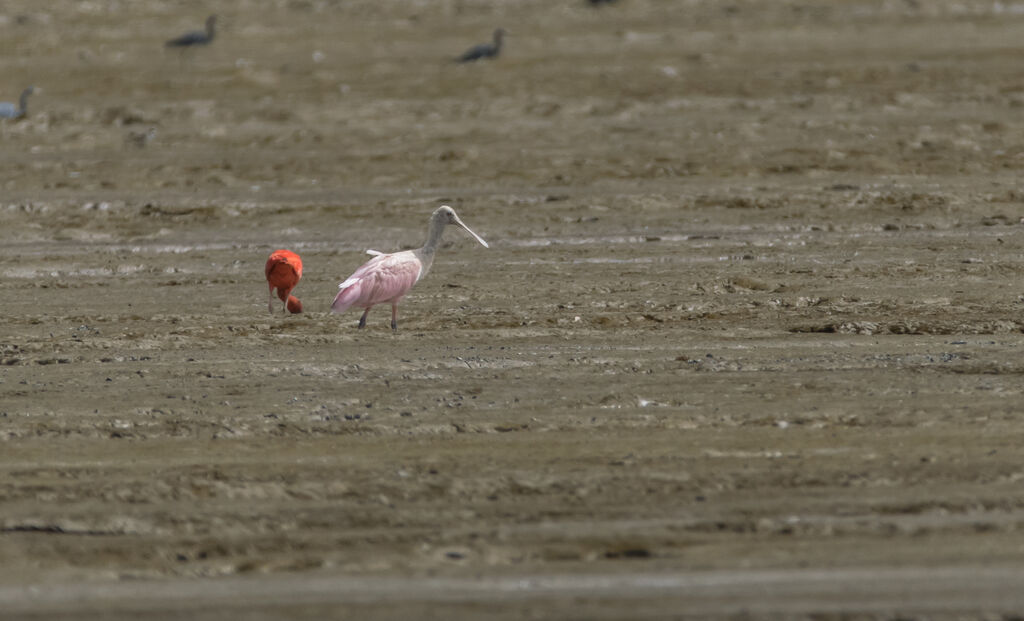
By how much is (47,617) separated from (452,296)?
5.40 metres

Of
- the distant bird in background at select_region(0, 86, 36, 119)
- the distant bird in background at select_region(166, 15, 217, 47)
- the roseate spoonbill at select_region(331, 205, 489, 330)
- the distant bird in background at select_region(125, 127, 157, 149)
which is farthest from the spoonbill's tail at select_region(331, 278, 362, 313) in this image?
the distant bird in background at select_region(166, 15, 217, 47)

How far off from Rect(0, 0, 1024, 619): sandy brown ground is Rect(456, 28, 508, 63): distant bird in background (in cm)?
Answer: 35

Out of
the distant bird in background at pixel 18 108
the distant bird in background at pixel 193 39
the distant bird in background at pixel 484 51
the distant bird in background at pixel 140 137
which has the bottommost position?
the distant bird in background at pixel 140 137

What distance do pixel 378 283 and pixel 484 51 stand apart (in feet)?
34.9

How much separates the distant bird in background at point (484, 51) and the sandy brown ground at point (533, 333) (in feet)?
1.15

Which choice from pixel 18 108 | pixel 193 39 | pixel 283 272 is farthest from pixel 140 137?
pixel 283 272

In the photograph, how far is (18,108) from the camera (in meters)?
17.9

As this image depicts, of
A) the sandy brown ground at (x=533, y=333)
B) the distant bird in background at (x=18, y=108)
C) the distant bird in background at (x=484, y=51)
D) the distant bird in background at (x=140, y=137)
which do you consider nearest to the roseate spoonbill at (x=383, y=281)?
the sandy brown ground at (x=533, y=333)

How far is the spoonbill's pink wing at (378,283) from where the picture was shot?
29.7 feet

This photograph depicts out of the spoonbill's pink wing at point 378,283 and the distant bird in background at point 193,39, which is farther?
the distant bird in background at point 193,39

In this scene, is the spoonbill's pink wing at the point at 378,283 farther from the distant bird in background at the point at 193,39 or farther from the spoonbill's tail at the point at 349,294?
the distant bird in background at the point at 193,39

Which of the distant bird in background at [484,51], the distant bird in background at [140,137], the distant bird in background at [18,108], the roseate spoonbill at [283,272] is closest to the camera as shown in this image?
the roseate spoonbill at [283,272]

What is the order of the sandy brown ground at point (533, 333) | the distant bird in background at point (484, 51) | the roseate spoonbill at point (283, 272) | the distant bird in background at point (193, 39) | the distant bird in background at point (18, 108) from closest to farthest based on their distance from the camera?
the sandy brown ground at point (533, 333), the roseate spoonbill at point (283, 272), the distant bird in background at point (18, 108), the distant bird in background at point (484, 51), the distant bird in background at point (193, 39)

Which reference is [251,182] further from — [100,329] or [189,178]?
[100,329]
